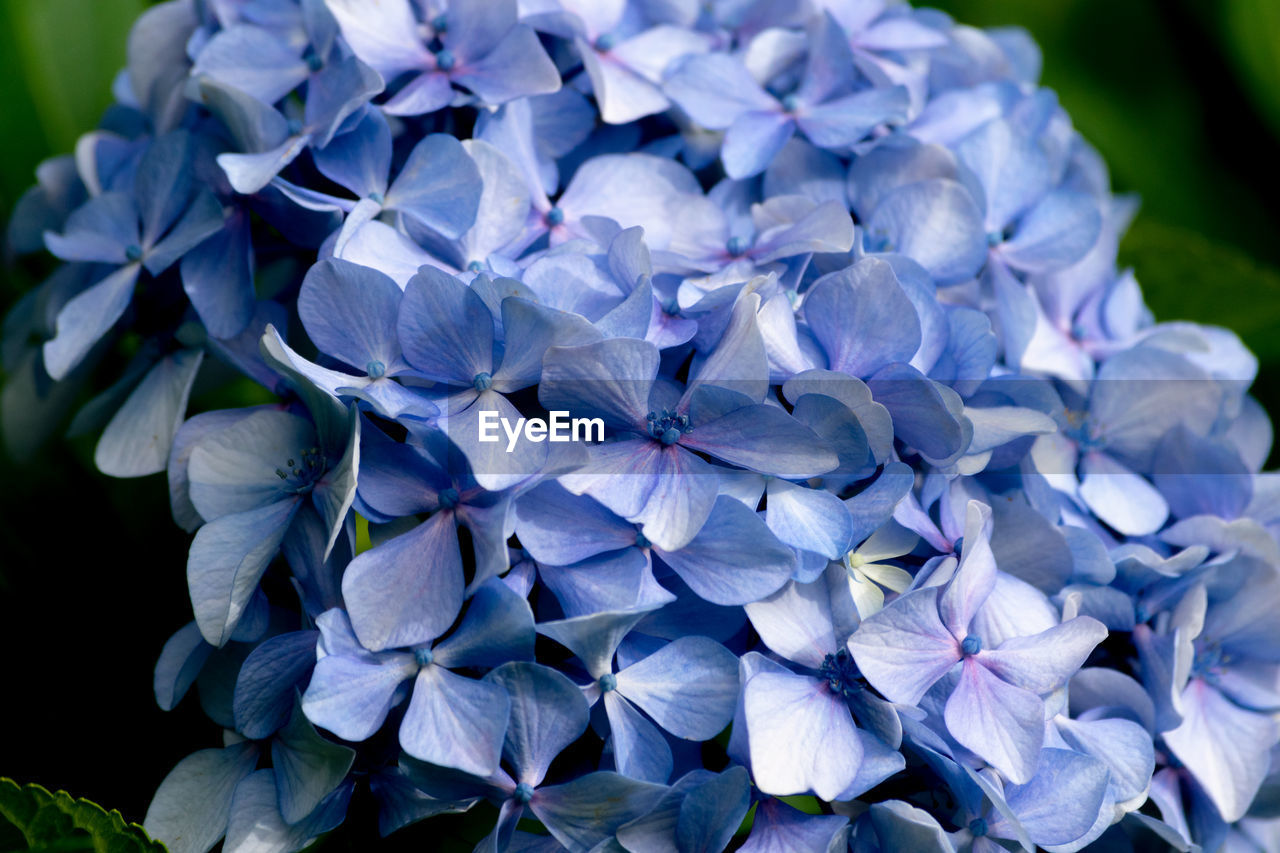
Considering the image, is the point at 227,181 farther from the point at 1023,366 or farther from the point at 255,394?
the point at 1023,366

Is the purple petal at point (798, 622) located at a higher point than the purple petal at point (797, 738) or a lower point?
higher

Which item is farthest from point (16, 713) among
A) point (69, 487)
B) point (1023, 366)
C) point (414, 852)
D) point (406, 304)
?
point (1023, 366)

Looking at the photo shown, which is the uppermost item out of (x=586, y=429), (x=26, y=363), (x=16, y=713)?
(x=586, y=429)

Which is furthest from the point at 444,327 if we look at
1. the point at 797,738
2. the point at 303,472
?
the point at 797,738

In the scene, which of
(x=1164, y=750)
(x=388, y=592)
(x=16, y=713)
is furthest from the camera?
(x=16, y=713)

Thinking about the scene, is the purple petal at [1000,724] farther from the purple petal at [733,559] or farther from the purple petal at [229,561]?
the purple petal at [229,561]

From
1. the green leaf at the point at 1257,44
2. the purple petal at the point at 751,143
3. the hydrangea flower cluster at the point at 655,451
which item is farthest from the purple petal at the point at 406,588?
the green leaf at the point at 1257,44
